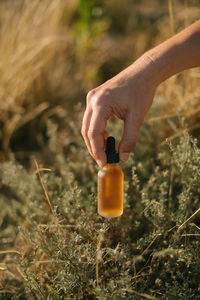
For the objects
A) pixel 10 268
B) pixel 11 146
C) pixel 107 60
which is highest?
pixel 107 60

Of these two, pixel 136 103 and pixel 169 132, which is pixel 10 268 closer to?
pixel 136 103

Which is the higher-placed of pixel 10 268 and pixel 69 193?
pixel 69 193

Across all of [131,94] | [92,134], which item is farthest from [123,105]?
[92,134]

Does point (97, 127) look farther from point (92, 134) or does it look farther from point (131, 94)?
point (131, 94)

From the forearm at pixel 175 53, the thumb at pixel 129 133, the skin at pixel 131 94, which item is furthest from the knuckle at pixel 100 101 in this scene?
the forearm at pixel 175 53

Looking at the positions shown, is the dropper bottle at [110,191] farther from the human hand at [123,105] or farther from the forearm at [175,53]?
the forearm at [175,53]

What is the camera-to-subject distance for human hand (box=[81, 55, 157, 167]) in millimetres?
1051

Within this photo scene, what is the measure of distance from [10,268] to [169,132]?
1.31 meters

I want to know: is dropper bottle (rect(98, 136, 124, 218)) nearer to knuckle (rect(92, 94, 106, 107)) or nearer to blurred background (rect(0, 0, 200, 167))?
knuckle (rect(92, 94, 106, 107))

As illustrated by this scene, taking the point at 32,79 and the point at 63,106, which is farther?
the point at 63,106

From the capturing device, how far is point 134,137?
3.54ft

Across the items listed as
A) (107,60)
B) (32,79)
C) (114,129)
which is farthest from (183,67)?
(107,60)

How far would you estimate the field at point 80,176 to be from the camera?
114cm

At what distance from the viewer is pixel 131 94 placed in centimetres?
107
